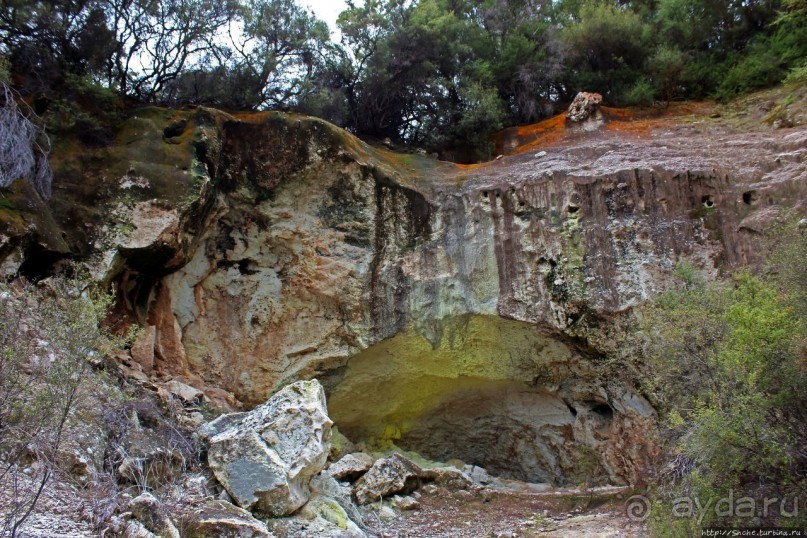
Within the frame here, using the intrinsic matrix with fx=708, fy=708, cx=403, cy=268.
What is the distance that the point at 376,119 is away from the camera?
16.7 m

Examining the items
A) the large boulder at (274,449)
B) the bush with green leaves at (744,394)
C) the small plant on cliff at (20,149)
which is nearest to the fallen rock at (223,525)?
the large boulder at (274,449)

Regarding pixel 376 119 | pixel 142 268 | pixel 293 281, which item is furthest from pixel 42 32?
pixel 376 119

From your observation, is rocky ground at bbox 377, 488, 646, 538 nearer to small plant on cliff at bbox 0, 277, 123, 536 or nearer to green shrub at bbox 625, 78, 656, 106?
small plant on cliff at bbox 0, 277, 123, 536

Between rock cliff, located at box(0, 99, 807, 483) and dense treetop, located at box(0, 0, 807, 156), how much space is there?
1860 millimetres

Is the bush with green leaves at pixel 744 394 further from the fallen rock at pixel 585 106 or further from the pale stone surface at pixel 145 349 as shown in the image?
the pale stone surface at pixel 145 349

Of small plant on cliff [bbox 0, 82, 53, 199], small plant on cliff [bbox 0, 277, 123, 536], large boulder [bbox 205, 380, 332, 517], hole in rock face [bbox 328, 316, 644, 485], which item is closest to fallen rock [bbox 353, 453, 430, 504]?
large boulder [bbox 205, 380, 332, 517]

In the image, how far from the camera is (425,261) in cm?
1320

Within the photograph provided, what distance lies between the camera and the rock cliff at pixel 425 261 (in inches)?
471

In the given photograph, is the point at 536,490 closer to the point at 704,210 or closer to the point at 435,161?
the point at 704,210

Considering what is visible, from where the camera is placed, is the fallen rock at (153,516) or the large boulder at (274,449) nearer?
the fallen rock at (153,516)

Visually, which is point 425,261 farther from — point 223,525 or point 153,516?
point 153,516

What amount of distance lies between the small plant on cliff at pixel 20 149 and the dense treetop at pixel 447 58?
218 centimetres

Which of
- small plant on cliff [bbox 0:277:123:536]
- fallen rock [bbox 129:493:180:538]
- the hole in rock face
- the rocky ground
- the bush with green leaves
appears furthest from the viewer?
the hole in rock face

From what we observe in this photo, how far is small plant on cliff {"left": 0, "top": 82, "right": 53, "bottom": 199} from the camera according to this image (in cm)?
1052
